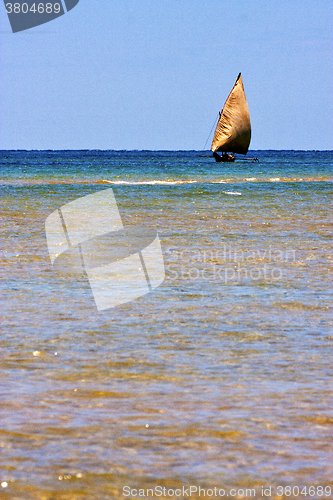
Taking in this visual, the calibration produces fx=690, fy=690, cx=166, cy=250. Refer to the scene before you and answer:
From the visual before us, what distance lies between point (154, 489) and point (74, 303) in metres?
4.70

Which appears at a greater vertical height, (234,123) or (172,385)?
(172,385)

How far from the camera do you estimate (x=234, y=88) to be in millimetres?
65875

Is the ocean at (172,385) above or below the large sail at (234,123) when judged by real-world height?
above

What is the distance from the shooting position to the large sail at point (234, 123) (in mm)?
66688

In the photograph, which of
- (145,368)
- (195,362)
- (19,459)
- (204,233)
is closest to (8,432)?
(19,459)

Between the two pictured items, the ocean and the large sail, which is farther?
the large sail

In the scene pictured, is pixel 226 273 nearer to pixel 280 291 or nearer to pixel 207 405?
pixel 280 291

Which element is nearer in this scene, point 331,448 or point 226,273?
point 331,448

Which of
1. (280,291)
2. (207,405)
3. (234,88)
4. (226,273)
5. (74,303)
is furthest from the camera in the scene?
(234,88)

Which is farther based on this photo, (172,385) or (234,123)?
(234,123)

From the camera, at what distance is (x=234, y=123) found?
67938 mm

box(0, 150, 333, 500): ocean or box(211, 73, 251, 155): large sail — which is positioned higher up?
box(0, 150, 333, 500): ocean

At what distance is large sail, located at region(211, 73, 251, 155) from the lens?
66.7 metres

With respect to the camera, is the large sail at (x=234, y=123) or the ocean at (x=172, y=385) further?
the large sail at (x=234, y=123)
